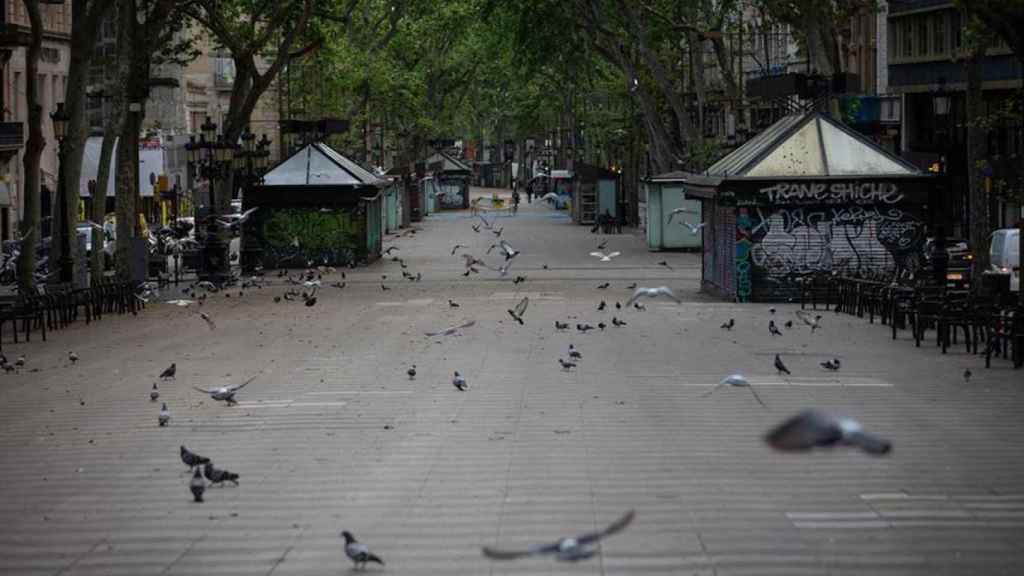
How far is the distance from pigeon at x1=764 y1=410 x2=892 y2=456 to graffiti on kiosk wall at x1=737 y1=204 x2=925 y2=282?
95.1 ft

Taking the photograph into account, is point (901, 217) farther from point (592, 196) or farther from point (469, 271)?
point (592, 196)

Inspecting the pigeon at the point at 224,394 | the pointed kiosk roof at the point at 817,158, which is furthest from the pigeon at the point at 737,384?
the pointed kiosk roof at the point at 817,158

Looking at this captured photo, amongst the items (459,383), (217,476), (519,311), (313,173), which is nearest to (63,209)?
(519,311)

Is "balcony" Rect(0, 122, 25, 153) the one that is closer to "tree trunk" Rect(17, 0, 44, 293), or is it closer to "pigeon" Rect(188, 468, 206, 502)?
"tree trunk" Rect(17, 0, 44, 293)

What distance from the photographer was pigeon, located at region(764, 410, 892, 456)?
18.7 ft

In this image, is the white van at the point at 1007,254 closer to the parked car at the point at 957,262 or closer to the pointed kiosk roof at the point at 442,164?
the parked car at the point at 957,262

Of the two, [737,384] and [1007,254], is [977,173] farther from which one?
[737,384]

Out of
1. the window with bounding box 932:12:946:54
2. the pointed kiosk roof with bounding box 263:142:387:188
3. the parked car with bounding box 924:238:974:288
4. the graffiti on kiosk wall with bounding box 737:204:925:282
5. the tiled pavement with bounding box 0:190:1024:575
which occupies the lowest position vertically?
the tiled pavement with bounding box 0:190:1024:575

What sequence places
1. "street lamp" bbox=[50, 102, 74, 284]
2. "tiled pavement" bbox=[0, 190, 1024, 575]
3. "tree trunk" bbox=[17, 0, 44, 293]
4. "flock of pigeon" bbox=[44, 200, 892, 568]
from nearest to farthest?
"flock of pigeon" bbox=[44, 200, 892, 568], "tiled pavement" bbox=[0, 190, 1024, 575], "tree trunk" bbox=[17, 0, 44, 293], "street lamp" bbox=[50, 102, 74, 284]

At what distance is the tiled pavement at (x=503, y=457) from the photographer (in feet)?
36.6

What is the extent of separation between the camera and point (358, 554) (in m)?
10.5

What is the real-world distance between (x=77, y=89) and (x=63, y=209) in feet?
7.59

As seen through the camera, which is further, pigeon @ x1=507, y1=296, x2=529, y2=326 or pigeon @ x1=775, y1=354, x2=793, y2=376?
pigeon @ x1=507, y1=296, x2=529, y2=326

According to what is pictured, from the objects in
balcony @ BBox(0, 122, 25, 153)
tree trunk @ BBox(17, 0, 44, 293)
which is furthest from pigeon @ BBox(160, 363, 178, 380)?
balcony @ BBox(0, 122, 25, 153)
